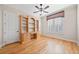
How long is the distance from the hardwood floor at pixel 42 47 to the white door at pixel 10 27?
0.12 metres

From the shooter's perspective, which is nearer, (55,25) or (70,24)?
(70,24)

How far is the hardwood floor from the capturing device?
6.17 ft

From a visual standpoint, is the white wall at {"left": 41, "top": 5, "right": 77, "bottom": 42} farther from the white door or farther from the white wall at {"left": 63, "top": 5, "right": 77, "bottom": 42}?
the white door

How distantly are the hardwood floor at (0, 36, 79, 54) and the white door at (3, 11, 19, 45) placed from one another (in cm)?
12

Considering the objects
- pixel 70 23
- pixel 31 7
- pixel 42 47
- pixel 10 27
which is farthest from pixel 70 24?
pixel 10 27

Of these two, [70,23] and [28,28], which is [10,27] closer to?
[28,28]

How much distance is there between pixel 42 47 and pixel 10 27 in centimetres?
75

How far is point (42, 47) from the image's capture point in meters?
1.99

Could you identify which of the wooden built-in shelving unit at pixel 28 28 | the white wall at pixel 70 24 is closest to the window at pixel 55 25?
the white wall at pixel 70 24

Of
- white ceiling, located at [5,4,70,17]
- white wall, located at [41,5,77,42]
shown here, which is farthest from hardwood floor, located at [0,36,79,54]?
white ceiling, located at [5,4,70,17]
